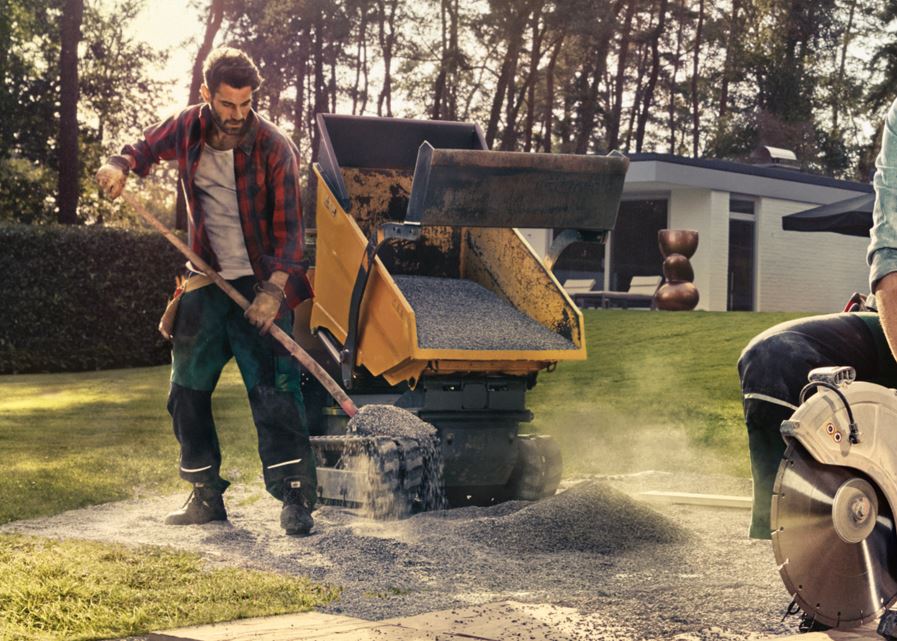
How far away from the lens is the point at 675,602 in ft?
15.5

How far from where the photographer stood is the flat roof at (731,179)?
27.3 metres

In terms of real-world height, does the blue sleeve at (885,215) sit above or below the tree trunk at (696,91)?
below

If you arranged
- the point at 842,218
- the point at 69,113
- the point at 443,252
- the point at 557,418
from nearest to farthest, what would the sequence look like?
the point at 443,252, the point at 557,418, the point at 842,218, the point at 69,113

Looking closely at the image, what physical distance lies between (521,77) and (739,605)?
41.4 metres

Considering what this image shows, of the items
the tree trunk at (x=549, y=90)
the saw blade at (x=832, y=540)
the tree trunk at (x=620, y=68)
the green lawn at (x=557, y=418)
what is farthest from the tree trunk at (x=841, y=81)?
the saw blade at (x=832, y=540)

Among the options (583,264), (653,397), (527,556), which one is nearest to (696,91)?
(583,264)

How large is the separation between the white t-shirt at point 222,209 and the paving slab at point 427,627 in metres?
2.59

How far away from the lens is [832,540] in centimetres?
360

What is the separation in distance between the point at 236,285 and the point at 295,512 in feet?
3.94

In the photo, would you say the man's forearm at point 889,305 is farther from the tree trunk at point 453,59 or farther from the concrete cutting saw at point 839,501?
the tree trunk at point 453,59

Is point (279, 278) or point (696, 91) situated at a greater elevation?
point (696, 91)

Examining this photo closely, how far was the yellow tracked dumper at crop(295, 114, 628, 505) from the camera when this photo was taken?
269 inches

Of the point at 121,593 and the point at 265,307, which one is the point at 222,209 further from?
the point at 121,593

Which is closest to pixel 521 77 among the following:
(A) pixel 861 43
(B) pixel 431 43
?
(B) pixel 431 43
